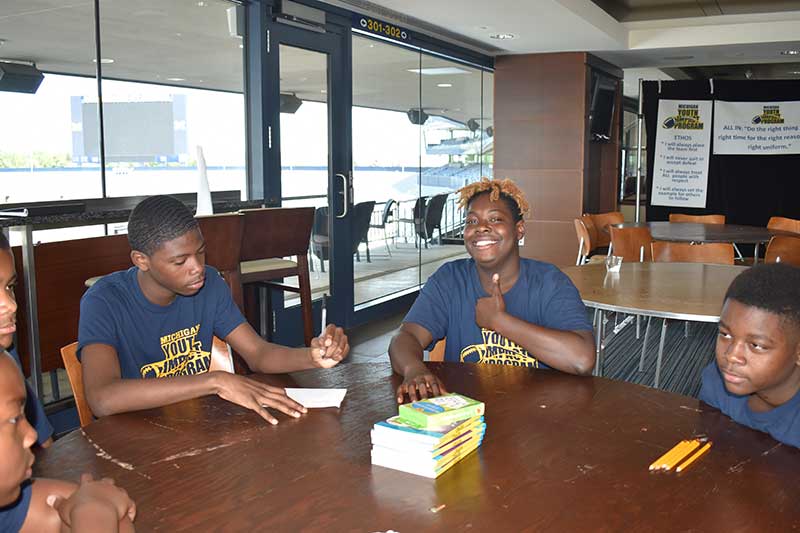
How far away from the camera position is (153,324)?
2180 millimetres

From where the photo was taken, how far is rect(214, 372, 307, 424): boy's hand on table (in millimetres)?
1757

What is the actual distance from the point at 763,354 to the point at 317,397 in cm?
104

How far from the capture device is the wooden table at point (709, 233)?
5.62 metres

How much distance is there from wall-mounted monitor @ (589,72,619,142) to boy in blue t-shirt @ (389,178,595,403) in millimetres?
6778

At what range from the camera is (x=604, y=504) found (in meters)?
1.30

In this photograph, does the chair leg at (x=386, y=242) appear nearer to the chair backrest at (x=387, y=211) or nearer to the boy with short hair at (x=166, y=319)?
the chair backrest at (x=387, y=211)

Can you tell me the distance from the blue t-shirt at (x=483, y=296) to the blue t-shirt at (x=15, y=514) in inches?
54.0

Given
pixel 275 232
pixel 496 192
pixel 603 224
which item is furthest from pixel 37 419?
pixel 603 224

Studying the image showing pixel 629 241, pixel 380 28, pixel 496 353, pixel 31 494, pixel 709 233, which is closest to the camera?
pixel 31 494

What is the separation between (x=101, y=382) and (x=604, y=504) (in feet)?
4.02

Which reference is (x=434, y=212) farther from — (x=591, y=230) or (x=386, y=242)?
(x=591, y=230)

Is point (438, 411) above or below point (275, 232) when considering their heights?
below

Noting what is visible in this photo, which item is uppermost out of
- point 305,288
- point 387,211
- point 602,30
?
point 602,30

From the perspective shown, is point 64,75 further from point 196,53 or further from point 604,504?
point 604,504
